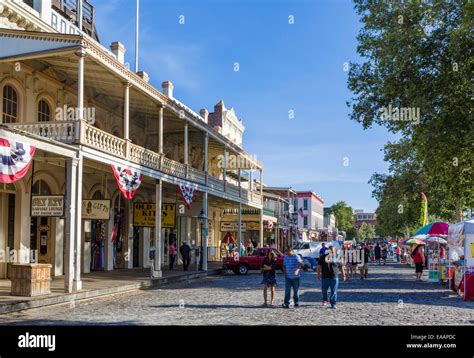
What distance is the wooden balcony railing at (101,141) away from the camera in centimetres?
1738

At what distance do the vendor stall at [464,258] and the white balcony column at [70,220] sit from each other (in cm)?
1212

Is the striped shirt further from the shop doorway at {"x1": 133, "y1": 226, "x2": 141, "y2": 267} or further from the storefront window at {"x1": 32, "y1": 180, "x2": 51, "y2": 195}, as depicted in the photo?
the shop doorway at {"x1": 133, "y1": 226, "x2": 141, "y2": 267}

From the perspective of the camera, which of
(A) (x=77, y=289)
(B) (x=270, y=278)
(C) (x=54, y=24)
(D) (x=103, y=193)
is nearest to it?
(B) (x=270, y=278)

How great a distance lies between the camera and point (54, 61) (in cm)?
1938

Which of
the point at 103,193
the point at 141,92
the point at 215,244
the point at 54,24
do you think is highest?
the point at 54,24

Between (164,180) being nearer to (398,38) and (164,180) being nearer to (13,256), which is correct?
(13,256)

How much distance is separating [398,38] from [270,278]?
13.3 m

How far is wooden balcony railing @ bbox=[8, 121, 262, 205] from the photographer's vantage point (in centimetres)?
1738

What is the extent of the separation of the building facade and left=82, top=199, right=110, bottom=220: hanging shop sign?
0.04 meters

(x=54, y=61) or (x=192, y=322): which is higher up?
(x=54, y=61)

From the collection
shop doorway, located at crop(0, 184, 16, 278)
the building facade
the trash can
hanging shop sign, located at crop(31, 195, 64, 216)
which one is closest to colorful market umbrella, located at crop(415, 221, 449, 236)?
the building facade

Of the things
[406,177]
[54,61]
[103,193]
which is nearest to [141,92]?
[54,61]

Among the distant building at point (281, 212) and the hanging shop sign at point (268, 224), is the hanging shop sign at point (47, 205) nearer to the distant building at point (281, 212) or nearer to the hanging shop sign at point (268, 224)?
the hanging shop sign at point (268, 224)
